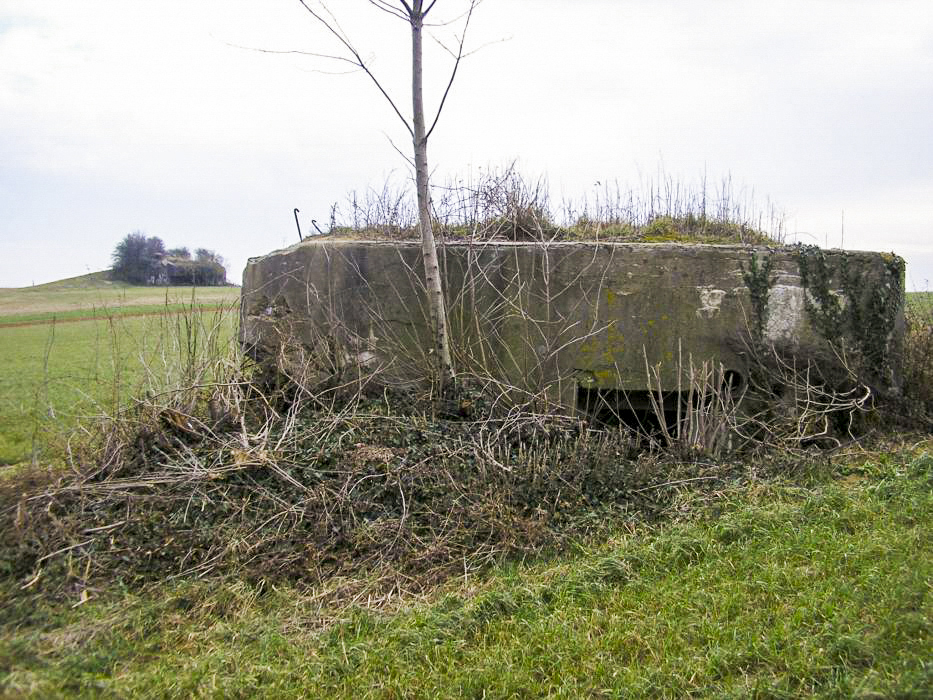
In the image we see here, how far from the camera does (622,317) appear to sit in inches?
234

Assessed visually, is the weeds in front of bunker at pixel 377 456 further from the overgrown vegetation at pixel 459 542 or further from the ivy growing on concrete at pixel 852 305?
the ivy growing on concrete at pixel 852 305

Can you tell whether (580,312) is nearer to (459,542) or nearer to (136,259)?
(459,542)

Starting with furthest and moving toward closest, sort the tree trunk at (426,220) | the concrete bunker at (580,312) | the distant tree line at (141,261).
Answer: the distant tree line at (141,261) < the concrete bunker at (580,312) < the tree trunk at (426,220)

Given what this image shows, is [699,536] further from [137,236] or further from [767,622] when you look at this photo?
[137,236]

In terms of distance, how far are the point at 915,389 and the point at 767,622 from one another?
A: 4.21 metres

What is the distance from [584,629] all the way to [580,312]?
3.14 meters

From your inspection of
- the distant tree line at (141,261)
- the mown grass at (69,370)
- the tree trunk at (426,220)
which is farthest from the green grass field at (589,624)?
the distant tree line at (141,261)

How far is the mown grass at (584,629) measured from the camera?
2867mm

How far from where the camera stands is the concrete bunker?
5941 mm

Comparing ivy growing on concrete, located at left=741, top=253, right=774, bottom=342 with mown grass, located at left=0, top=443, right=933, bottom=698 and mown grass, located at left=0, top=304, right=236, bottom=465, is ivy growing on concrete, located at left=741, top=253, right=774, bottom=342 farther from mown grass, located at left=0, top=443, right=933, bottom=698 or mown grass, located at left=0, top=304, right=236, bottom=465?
mown grass, located at left=0, top=304, right=236, bottom=465

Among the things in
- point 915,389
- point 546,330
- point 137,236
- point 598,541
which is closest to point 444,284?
point 546,330

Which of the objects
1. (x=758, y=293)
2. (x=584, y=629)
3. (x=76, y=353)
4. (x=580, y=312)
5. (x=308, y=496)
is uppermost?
(x=758, y=293)

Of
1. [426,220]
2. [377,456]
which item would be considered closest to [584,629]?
[377,456]

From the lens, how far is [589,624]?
3.31 metres
